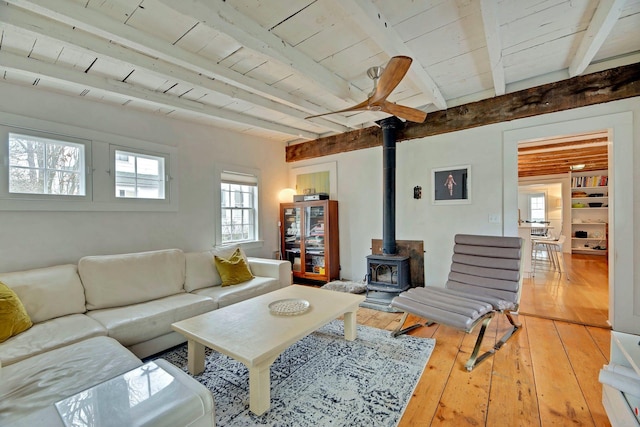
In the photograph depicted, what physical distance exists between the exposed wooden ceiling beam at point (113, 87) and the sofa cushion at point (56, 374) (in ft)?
6.85

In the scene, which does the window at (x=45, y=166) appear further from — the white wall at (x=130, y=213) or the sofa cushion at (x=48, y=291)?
the sofa cushion at (x=48, y=291)

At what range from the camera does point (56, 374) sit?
4.77 ft

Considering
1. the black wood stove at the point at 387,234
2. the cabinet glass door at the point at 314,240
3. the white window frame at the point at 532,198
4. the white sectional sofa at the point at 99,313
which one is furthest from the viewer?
the white window frame at the point at 532,198

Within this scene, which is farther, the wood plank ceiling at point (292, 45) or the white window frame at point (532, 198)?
the white window frame at point (532, 198)

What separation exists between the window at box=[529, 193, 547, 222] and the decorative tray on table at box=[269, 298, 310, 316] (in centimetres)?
887

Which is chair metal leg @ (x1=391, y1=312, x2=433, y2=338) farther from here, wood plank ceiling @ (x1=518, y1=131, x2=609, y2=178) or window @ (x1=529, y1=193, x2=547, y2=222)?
window @ (x1=529, y1=193, x2=547, y2=222)

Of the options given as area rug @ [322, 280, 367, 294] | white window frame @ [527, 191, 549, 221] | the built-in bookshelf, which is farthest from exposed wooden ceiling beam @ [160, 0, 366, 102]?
white window frame @ [527, 191, 549, 221]

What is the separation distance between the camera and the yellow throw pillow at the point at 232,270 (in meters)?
3.18

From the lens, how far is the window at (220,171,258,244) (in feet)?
13.7

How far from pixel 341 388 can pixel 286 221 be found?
3.23 metres

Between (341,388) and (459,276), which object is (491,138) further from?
(341,388)

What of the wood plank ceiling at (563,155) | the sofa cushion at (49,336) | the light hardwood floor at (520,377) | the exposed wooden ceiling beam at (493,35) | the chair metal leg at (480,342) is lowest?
the light hardwood floor at (520,377)

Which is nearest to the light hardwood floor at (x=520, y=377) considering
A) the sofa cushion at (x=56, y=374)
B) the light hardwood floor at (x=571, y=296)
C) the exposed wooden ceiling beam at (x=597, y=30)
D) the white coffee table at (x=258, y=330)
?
the light hardwood floor at (x=571, y=296)

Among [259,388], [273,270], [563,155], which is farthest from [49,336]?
[563,155]
